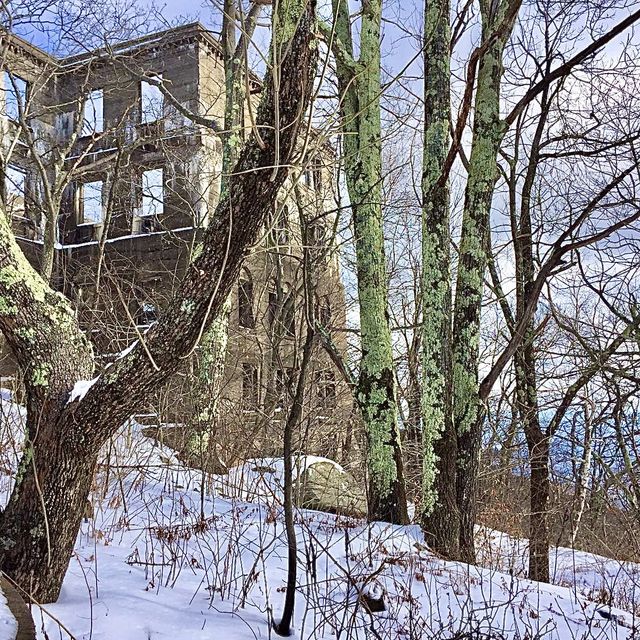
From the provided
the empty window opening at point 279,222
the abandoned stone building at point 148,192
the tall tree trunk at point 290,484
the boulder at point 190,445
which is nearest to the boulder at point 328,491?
the boulder at point 190,445

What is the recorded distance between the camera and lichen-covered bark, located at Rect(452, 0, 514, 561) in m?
6.20

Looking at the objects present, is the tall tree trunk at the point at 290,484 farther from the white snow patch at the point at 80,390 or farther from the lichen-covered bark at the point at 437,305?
the lichen-covered bark at the point at 437,305

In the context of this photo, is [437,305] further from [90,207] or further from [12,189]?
[90,207]

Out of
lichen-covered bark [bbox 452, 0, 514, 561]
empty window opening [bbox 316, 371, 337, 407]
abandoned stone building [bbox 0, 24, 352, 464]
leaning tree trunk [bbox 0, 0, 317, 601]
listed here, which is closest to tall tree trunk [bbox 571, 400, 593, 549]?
lichen-covered bark [bbox 452, 0, 514, 561]

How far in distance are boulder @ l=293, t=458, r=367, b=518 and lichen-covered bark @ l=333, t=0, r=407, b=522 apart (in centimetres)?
69

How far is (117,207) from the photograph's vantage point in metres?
16.8

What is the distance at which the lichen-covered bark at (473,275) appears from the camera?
6.20 meters

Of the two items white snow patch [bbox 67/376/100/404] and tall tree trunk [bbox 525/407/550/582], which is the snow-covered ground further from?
tall tree trunk [bbox 525/407/550/582]

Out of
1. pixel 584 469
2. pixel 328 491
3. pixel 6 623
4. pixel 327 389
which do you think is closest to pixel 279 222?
pixel 328 491

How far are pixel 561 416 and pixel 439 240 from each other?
165 inches

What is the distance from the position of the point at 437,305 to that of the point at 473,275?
0.50 meters

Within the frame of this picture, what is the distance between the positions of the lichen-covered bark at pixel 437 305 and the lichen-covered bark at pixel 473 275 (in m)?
0.14

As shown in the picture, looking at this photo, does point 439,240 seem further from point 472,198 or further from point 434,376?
point 434,376

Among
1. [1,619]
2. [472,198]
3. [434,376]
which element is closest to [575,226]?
[472,198]
